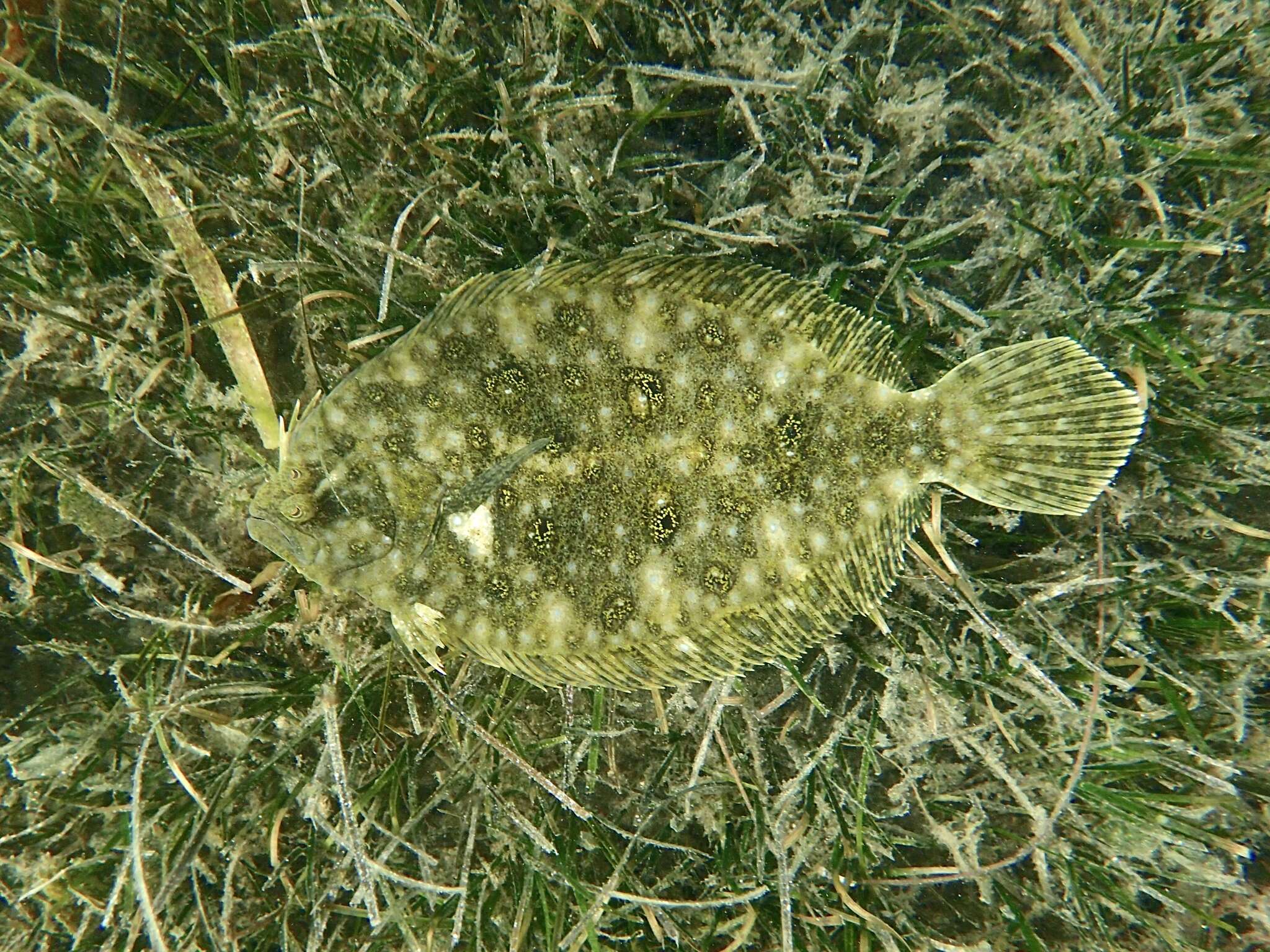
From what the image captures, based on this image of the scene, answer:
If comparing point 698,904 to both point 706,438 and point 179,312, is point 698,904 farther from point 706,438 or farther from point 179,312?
point 179,312

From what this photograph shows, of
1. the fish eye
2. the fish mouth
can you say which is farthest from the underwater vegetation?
the fish eye

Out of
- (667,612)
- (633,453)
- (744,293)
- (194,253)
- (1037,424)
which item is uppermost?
(194,253)

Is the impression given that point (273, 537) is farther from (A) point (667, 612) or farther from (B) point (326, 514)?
(A) point (667, 612)

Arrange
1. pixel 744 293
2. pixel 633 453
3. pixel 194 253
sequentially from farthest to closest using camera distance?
pixel 194 253 → pixel 744 293 → pixel 633 453

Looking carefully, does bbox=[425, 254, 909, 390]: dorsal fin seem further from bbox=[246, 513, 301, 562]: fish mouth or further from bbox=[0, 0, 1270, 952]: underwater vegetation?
bbox=[246, 513, 301, 562]: fish mouth

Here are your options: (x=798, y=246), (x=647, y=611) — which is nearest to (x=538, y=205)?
(x=798, y=246)

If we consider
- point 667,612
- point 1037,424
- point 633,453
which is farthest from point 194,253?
point 1037,424

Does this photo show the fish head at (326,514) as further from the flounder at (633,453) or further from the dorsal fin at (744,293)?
the dorsal fin at (744,293)
